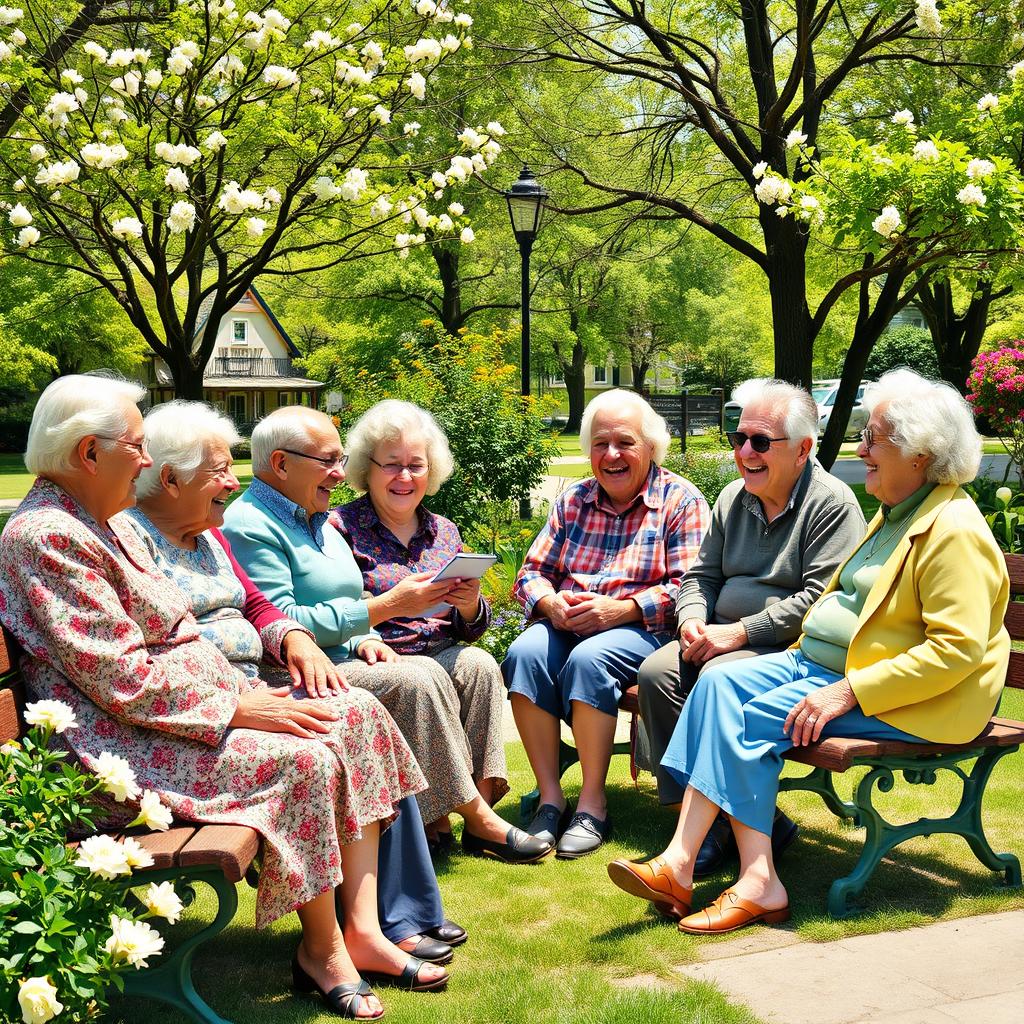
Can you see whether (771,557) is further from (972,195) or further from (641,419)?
(972,195)

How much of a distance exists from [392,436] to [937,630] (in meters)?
2.11

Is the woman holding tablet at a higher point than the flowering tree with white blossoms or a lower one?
lower

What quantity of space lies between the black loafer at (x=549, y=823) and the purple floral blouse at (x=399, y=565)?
736 mm

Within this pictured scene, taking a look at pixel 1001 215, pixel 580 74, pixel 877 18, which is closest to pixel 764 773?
pixel 1001 215

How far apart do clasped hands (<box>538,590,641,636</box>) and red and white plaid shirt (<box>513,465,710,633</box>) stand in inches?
2.6

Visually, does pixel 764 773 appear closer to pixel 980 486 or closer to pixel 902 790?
pixel 902 790

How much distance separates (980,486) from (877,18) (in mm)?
4726

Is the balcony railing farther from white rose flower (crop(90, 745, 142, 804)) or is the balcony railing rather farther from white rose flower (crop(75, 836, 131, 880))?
white rose flower (crop(75, 836, 131, 880))

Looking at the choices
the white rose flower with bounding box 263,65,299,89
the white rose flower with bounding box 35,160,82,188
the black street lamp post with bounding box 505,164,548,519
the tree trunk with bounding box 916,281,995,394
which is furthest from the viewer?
the tree trunk with bounding box 916,281,995,394

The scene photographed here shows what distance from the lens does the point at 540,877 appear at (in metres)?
4.14

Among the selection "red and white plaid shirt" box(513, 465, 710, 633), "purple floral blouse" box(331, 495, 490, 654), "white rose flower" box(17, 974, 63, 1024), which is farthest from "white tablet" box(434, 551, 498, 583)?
"white rose flower" box(17, 974, 63, 1024)

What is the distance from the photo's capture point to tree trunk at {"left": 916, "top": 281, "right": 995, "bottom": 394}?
2238 cm

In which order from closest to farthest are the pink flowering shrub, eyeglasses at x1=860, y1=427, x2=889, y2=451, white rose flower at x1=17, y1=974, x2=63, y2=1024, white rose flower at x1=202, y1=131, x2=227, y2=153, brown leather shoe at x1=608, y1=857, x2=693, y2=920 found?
white rose flower at x1=17, y1=974, x2=63, y2=1024, brown leather shoe at x1=608, y1=857, x2=693, y2=920, eyeglasses at x1=860, y1=427, x2=889, y2=451, white rose flower at x1=202, y1=131, x2=227, y2=153, the pink flowering shrub

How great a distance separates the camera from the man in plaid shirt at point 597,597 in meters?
4.50
